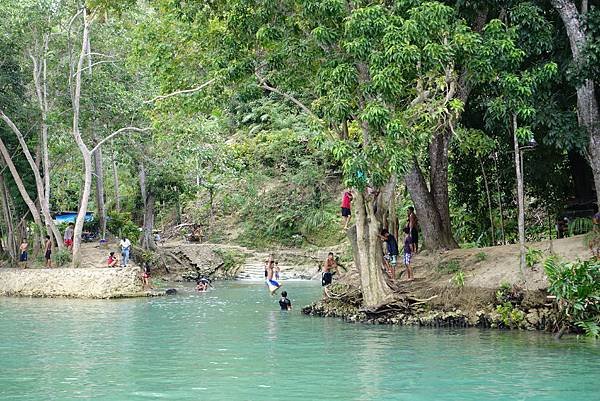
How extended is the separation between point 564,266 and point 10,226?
945 inches

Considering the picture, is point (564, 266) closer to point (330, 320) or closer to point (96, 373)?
point (330, 320)

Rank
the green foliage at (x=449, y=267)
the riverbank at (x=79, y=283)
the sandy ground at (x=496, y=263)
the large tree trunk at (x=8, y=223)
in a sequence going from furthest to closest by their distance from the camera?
the large tree trunk at (x=8, y=223) < the riverbank at (x=79, y=283) < the green foliage at (x=449, y=267) < the sandy ground at (x=496, y=263)

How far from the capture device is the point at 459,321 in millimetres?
18344

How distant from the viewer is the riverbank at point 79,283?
27.4 meters

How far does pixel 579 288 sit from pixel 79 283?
17789mm

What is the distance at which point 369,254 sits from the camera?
19.0 meters

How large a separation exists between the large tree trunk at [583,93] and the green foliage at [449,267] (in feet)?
12.0

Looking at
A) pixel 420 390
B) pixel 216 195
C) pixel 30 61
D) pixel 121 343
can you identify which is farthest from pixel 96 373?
pixel 216 195

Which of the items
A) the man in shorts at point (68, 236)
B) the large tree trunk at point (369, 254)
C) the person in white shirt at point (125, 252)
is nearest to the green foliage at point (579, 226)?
the large tree trunk at point (369, 254)

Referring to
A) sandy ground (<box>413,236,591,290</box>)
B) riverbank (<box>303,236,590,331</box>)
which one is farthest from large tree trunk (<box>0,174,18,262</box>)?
sandy ground (<box>413,236,591,290</box>)

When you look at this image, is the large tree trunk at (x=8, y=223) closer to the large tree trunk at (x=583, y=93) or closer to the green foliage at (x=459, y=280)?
the green foliage at (x=459, y=280)

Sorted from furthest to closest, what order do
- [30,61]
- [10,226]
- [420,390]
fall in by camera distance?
[10,226]
[30,61]
[420,390]

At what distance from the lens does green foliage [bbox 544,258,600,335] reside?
49.4 feet

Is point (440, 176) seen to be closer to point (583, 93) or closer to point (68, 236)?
point (583, 93)
